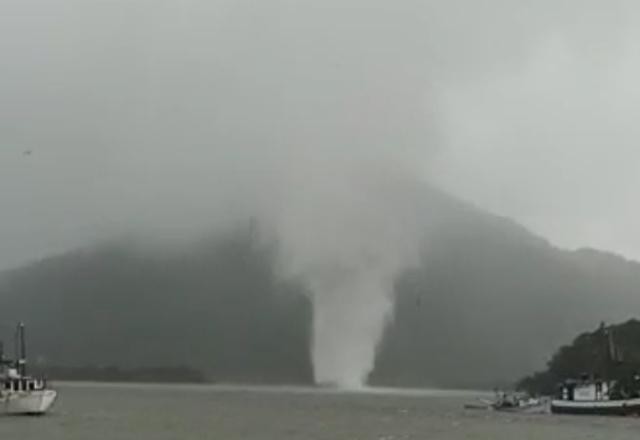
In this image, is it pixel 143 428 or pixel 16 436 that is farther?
pixel 143 428

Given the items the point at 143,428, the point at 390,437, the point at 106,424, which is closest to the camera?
the point at 390,437

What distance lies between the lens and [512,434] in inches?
7018

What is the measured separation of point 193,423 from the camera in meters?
194

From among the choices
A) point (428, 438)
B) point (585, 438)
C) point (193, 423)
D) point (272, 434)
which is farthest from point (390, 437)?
point (193, 423)

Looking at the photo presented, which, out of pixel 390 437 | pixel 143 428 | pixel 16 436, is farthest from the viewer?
pixel 143 428

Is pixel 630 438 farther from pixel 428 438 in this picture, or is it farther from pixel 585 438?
pixel 428 438

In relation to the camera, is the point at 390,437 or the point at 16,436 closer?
the point at 16,436

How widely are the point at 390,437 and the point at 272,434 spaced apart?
16.8 meters

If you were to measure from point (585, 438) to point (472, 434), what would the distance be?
1854 cm

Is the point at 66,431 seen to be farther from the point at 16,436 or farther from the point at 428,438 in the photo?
the point at 428,438

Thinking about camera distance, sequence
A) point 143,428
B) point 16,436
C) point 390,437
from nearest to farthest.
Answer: point 16,436 < point 390,437 < point 143,428

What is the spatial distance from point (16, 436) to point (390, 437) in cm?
5046

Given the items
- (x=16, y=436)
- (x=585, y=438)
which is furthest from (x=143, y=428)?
(x=585, y=438)

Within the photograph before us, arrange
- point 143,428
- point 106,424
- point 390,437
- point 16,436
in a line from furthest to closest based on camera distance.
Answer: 1. point 106,424
2. point 143,428
3. point 390,437
4. point 16,436
